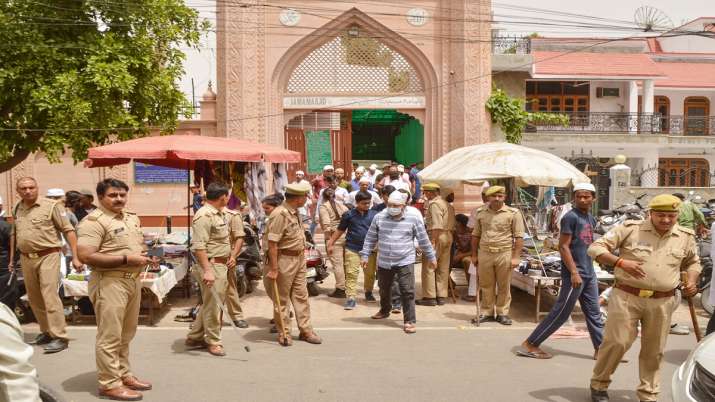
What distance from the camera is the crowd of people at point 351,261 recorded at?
4.81 m

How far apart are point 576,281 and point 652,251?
140cm

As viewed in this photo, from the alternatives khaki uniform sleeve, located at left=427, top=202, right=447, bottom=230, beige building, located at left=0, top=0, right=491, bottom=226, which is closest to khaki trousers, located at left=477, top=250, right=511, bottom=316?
khaki uniform sleeve, located at left=427, top=202, right=447, bottom=230

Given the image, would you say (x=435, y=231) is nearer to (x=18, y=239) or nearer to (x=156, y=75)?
(x=18, y=239)

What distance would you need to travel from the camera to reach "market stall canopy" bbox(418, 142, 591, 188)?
8.58 metres

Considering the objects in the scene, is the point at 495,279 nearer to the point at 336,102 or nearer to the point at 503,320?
the point at 503,320

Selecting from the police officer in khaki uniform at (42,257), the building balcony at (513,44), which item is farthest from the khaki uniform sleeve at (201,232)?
the building balcony at (513,44)

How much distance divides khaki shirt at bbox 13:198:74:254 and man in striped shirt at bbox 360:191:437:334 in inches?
127

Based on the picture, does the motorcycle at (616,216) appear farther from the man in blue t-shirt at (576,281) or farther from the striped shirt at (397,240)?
the man in blue t-shirt at (576,281)

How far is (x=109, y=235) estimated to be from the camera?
5.02 m

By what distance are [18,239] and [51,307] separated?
753 millimetres

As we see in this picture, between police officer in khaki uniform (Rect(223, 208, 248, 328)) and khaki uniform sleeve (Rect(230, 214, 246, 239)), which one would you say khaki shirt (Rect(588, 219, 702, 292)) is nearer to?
police officer in khaki uniform (Rect(223, 208, 248, 328))

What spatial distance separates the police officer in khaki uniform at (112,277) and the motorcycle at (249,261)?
13.3 ft

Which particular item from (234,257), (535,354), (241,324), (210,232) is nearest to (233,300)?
(241,324)

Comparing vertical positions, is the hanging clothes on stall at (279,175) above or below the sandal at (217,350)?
above
